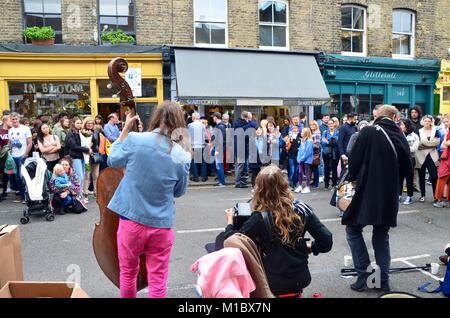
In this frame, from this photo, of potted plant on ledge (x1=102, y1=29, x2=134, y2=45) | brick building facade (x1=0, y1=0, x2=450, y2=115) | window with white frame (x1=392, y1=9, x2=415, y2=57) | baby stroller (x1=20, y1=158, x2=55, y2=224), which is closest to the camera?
baby stroller (x1=20, y1=158, x2=55, y2=224)

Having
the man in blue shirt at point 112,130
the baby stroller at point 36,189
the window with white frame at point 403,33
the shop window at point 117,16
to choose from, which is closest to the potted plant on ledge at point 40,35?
the shop window at point 117,16

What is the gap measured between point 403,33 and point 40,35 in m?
13.3

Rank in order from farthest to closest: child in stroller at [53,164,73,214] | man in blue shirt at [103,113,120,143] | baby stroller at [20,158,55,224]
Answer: man in blue shirt at [103,113,120,143]
child in stroller at [53,164,73,214]
baby stroller at [20,158,55,224]

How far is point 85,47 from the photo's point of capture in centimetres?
1306

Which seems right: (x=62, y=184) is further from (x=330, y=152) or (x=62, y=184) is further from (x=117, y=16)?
(x=117, y=16)

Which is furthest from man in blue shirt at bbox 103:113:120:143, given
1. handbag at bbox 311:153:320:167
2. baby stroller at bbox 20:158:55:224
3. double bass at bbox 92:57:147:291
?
double bass at bbox 92:57:147:291

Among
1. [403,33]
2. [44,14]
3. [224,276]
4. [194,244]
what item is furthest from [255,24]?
[224,276]

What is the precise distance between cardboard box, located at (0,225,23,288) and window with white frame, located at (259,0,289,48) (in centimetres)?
1282

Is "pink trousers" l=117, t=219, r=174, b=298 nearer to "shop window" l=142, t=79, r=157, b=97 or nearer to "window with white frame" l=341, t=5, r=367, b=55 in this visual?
"shop window" l=142, t=79, r=157, b=97

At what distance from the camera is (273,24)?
1504 cm

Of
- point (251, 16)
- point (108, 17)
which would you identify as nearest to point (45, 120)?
point (108, 17)

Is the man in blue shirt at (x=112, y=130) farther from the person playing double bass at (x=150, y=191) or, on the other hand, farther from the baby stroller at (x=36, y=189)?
the person playing double bass at (x=150, y=191)

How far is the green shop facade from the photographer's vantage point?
15898mm
